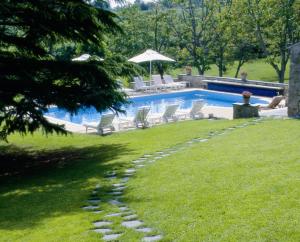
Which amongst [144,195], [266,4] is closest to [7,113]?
[144,195]

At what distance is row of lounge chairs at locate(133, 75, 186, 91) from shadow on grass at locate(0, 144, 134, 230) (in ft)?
51.5

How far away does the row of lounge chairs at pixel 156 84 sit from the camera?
31922 millimetres

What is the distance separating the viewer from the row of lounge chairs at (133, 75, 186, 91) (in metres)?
31.9

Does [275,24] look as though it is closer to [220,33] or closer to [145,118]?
[220,33]

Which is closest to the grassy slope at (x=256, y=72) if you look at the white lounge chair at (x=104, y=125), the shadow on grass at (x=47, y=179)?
the white lounge chair at (x=104, y=125)

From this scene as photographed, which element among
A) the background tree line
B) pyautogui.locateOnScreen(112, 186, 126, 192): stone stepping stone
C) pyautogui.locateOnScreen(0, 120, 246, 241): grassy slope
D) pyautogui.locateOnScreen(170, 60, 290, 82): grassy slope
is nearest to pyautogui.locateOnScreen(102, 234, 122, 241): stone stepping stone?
pyautogui.locateOnScreen(0, 120, 246, 241): grassy slope

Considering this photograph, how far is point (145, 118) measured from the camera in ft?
65.6

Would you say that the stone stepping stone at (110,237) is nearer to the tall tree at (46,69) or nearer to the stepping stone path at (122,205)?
the stepping stone path at (122,205)

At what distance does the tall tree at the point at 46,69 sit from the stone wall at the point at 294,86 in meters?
7.83

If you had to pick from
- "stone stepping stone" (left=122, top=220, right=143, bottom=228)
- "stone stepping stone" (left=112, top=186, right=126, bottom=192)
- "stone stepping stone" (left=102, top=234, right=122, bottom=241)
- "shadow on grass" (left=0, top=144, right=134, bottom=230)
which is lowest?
"shadow on grass" (left=0, top=144, right=134, bottom=230)

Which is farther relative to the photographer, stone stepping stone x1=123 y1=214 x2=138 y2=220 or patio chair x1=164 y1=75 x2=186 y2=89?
patio chair x1=164 y1=75 x2=186 y2=89

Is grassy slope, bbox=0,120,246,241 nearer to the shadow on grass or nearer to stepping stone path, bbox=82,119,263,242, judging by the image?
the shadow on grass

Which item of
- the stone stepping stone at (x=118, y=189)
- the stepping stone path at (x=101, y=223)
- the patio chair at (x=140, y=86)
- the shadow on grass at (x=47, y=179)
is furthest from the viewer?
the patio chair at (x=140, y=86)

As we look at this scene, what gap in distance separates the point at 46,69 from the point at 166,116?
359 inches
